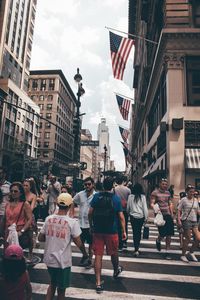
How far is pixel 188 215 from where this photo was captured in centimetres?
770

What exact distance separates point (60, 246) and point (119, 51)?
629 inches

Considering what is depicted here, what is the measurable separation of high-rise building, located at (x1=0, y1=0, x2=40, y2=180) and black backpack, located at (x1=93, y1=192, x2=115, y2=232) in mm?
43644

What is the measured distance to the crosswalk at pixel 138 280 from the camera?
491 cm

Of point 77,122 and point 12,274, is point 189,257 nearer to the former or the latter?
point 12,274

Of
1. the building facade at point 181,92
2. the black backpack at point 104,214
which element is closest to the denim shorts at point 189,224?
the black backpack at point 104,214

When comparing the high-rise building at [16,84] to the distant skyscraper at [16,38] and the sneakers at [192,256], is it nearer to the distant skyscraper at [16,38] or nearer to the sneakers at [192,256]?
the distant skyscraper at [16,38]

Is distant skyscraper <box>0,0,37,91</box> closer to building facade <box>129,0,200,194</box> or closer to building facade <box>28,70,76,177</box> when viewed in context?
building facade <box>28,70,76,177</box>

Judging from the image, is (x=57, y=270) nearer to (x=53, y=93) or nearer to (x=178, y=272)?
(x=178, y=272)

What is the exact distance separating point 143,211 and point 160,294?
3065 millimetres

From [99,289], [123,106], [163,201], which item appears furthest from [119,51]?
[99,289]

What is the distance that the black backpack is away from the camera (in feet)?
17.4

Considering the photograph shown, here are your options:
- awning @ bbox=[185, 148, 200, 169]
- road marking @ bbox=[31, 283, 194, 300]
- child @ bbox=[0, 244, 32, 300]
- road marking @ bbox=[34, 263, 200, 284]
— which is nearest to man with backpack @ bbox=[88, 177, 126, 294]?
road marking @ bbox=[31, 283, 194, 300]

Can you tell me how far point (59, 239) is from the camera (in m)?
3.95

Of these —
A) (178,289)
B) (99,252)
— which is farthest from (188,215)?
(99,252)
